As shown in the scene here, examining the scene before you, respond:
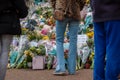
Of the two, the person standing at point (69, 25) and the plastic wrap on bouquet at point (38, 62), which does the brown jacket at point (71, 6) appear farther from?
the plastic wrap on bouquet at point (38, 62)

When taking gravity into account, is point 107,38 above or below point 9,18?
below

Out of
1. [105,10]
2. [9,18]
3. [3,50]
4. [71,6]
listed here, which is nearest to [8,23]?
[9,18]

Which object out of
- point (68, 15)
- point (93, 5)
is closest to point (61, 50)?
point (68, 15)

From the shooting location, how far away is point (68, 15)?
26.4ft

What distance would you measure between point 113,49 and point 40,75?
4.00m

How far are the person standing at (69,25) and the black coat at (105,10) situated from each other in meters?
3.25

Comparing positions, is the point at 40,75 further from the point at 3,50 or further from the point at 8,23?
the point at 8,23

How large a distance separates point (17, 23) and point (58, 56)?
90.0 inches

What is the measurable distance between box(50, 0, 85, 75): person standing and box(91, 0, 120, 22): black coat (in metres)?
3.25

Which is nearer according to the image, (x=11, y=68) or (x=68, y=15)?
(x=68, y=15)

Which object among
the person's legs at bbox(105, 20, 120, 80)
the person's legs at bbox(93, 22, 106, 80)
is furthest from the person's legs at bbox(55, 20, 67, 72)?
the person's legs at bbox(105, 20, 120, 80)

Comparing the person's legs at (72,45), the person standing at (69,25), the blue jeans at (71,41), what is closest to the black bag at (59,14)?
the person standing at (69,25)

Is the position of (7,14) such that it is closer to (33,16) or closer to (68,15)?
(68,15)

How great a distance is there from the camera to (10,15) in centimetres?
613
